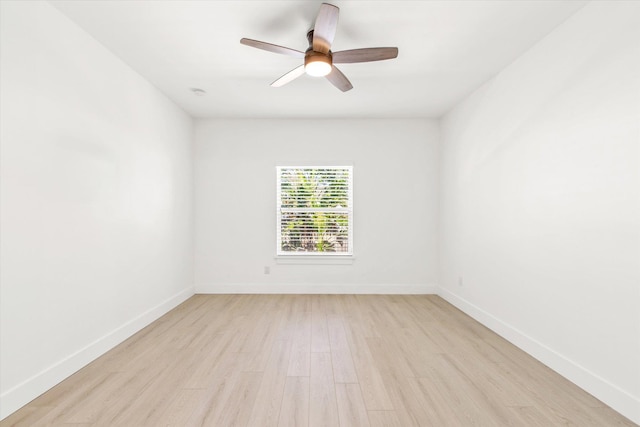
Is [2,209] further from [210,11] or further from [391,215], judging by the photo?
[391,215]

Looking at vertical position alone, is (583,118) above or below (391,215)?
above

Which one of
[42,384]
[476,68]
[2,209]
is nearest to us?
[2,209]

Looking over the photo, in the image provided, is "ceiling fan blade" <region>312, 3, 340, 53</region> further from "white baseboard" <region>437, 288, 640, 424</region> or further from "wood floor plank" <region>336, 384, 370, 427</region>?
"white baseboard" <region>437, 288, 640, 424</region>

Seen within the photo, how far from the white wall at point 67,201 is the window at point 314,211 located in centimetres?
185

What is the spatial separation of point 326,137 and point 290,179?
0.85 meters

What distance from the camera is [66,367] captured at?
2.37 meters

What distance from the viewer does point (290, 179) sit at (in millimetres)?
5004

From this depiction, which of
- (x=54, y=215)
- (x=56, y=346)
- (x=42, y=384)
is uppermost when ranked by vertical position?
(x=54, y=215)

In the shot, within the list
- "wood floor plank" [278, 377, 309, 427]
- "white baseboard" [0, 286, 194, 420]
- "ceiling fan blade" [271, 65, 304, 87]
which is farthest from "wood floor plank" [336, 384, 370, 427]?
"ceiling fan blade" [271, 65, 304, 87]

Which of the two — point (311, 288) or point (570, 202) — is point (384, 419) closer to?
point (570, 202)

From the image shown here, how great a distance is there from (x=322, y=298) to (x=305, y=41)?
129 inches

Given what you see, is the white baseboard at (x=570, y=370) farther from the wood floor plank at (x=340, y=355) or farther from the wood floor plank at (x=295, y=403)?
the wood floor plank at (x=295, y=403)

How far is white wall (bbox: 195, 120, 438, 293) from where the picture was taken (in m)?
4.94

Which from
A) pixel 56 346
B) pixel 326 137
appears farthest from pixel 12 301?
pixel 326 137
